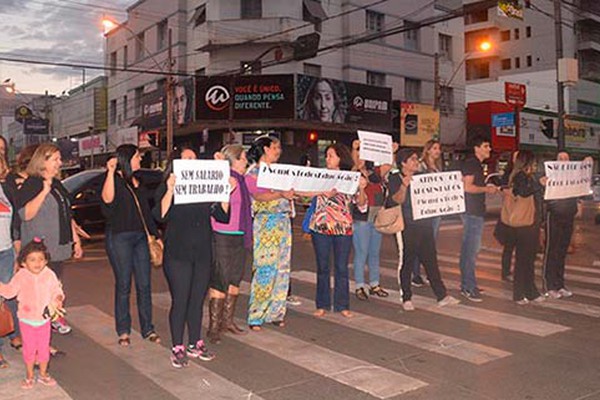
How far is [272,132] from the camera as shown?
2928 centimetres

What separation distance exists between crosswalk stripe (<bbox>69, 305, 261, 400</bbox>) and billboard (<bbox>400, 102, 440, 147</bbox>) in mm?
27969

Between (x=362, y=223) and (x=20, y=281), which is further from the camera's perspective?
(x=362, y=223)

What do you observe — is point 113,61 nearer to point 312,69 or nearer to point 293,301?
point 312,69

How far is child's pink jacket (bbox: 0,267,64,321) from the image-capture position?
4.89 meters

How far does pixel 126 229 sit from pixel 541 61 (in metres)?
55.5

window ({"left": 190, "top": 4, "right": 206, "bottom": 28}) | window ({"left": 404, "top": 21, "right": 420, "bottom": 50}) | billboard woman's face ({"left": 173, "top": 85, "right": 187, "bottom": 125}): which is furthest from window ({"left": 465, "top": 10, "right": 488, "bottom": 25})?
billboard woman's face ({"left": 173, "top": 85, "right": 187, "bottom": 125})

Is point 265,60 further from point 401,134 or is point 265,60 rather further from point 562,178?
point 562,178

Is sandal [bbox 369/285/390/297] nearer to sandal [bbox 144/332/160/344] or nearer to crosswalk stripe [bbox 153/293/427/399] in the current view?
crosswalk stripe [bbox 153/293/427/399]

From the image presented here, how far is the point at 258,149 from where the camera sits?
652 centimetres

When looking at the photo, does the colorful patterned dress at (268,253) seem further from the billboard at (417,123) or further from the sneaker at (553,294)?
the billboard at (417,123)

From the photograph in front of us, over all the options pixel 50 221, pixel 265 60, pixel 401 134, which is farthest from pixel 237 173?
pixel 401 134

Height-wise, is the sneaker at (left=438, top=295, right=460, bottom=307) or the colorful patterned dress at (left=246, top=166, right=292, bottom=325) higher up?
the colorful patterned dress at (left=246, top=166, right=292, bottom=325)

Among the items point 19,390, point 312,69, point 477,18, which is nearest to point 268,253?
point 19,390

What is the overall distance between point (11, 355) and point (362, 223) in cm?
429
